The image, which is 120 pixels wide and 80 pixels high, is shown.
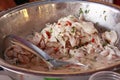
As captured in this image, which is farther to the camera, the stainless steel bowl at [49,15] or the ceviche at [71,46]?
the stainless steel bowl at [49,15]

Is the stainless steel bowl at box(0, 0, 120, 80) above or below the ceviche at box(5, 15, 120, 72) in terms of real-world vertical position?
above

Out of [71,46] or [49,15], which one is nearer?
[71,46]

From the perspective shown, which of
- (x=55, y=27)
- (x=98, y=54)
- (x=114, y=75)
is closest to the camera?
(x=114, y=75)

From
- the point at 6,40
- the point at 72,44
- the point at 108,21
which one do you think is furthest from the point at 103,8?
the point at 6,40

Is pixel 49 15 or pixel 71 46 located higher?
pixel 49 15

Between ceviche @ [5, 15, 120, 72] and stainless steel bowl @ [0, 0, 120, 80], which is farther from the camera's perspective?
stainless steel bowl @ [0, 0, 120, 80]

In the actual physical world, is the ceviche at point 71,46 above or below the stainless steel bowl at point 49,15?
below

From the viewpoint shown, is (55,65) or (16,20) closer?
(55,65)

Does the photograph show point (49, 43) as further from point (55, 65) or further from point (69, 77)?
point (69, 77)
